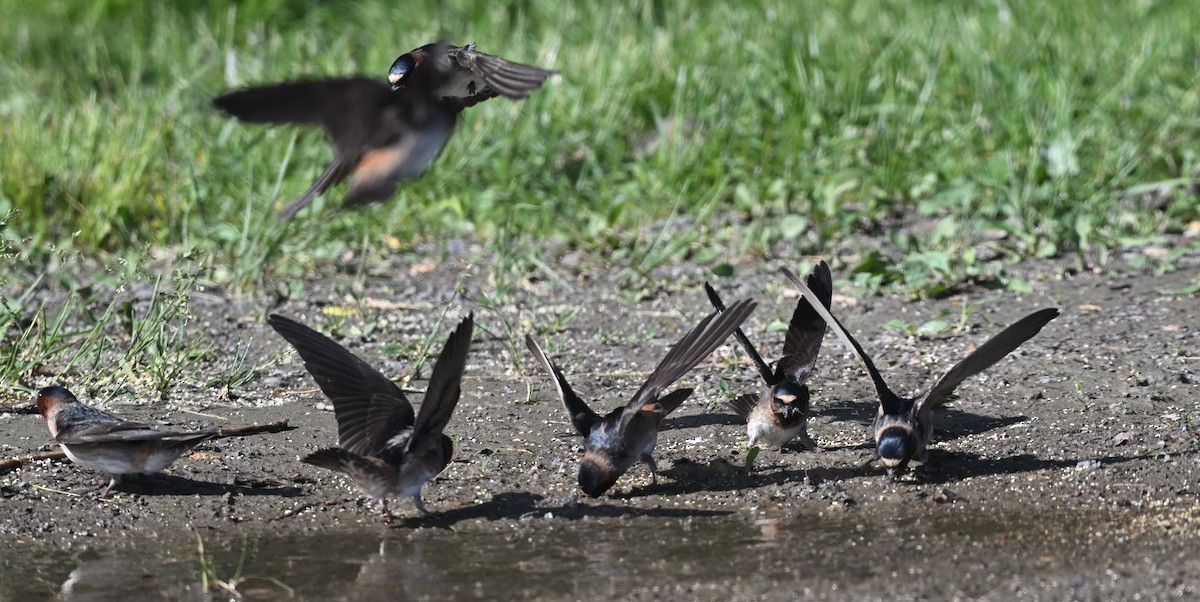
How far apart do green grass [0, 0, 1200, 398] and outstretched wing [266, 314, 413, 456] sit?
2108mm

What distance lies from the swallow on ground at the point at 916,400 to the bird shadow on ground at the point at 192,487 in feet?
5.74

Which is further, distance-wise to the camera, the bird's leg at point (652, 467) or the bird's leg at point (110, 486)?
the bird's leg at point (652, 467)

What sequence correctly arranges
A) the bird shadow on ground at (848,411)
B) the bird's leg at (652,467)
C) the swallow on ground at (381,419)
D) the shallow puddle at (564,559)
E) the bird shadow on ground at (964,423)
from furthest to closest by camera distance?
the bird shadow on ground at (848,411), the bird shadow on ground at (964,423), the bird's leg at (652,467), the swallow on ground at (381,419), the shallow puddle at (564,559)

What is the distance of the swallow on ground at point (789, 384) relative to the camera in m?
4.73

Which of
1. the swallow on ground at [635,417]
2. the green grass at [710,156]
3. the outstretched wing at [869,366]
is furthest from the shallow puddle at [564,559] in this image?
the green grass at [710,156]

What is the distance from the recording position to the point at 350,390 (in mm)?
4609

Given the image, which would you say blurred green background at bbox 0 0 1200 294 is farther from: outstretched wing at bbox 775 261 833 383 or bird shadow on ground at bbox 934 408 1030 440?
outstretched wing at bbox 775 261 833 383

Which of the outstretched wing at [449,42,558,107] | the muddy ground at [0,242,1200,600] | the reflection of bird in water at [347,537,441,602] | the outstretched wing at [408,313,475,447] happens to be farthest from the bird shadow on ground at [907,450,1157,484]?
the outstretched wing at [449,42,558,107]

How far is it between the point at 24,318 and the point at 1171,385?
4692mm

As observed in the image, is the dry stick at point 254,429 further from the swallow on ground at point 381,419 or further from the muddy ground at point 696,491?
the swallow on ground at point 381,419

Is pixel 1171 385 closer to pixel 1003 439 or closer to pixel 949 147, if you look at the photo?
pixel 1003 439

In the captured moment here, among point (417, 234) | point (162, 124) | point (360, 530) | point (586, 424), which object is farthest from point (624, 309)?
point (162, 124)

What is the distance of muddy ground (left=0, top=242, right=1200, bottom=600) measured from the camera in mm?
3881

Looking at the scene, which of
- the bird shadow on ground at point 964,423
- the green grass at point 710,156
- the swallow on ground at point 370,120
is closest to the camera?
the swallow on ground at point 370,120
